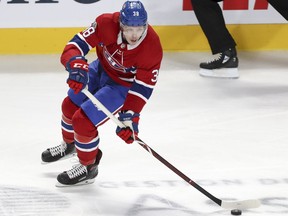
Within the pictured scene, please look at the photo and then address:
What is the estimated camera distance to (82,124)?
314cm

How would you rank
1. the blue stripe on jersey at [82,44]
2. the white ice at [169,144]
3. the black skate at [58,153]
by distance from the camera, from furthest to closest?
the black skate at [58,153]
the blue stripe on jersey at [82,44]
the white ice at [169,144]

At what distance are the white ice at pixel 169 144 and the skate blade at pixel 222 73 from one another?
0.15 ft

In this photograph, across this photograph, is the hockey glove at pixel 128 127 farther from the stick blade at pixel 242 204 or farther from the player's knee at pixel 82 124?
the stick blade at pixel 242 204

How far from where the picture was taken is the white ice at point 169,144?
3105 millimetres

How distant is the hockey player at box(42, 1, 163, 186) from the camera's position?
10.0 ft

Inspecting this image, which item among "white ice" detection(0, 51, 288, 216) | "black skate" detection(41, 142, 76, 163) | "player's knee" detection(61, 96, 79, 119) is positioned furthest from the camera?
"black skate" detection(41, 142, 76, 163)

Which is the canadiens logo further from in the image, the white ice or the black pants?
the black pants

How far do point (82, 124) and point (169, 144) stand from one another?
0.76m

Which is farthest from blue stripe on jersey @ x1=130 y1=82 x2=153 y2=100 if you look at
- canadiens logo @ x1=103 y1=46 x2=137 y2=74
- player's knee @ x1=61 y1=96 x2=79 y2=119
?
player's knee @ x1=61 y1=96 x2=79 y2=119

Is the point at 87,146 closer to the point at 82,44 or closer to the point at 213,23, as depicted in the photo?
the point at 82,44

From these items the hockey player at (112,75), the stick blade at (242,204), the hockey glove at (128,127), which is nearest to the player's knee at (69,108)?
the hockey player at (112,75)

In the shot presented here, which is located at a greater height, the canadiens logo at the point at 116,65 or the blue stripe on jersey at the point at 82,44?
the blue stripe on jersey at the point at 82,44

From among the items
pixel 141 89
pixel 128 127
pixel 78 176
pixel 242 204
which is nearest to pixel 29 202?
pixel 78 176

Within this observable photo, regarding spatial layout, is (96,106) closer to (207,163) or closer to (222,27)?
(207,163)
